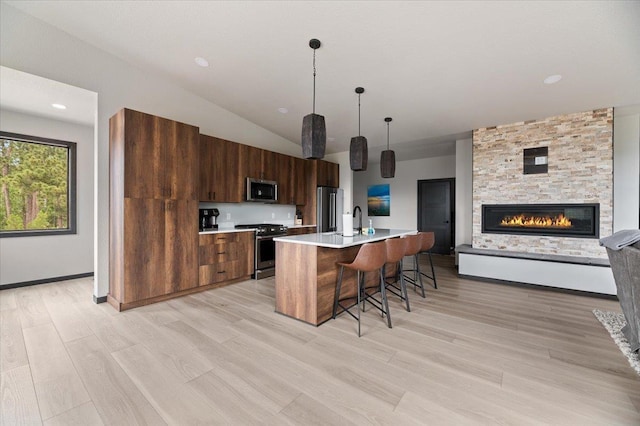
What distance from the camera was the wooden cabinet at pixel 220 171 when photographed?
414cm

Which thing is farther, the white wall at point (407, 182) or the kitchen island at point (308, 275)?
the white wall at point (407, 182)

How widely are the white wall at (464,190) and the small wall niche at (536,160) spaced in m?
1.04

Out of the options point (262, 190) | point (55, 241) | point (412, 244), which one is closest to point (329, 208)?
point (262, 190)

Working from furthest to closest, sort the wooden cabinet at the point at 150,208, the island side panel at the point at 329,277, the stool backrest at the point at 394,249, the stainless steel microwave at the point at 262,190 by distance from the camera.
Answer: the stainless steel microwave at the point at 262,190 → the wooden cabinet at the point at 150,208 → the stool backrest at the point at 394,249 → the island side panel at the point at 329,277

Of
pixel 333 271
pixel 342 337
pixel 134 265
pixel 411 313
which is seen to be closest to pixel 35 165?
pixel 134 265

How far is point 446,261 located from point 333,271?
14.4ft

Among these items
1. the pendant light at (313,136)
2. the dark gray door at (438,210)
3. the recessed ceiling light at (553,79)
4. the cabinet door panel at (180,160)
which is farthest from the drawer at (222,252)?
the dark gray door at (438,210)

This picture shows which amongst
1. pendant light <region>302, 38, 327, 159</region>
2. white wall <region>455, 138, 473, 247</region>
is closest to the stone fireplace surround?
white wall <region>455, 138, 473, 247</region>

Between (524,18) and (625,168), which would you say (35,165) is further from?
(625,168)

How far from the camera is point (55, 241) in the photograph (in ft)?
13.8

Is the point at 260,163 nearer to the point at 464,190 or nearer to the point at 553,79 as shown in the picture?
the point at 464,190

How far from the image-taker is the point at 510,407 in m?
1.58

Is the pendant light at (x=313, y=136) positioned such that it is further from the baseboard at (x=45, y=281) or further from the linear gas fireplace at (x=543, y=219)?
the baseboard at (x=45, y=281)

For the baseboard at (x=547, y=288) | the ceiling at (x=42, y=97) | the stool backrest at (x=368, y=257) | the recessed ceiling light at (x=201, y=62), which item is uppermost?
the recessed ceiling light at (x=201, y=62)
